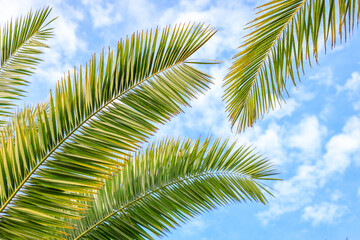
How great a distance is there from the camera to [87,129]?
2.46 metres

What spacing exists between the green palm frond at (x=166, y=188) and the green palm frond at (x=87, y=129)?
3.63 ft

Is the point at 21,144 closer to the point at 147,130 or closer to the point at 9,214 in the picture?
the point at 9,214

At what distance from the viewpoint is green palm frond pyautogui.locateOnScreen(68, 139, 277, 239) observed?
355cm

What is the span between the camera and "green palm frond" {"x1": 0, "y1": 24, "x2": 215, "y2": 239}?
7.62 ft

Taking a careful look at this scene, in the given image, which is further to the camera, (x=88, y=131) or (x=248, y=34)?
(x=248, y=34)

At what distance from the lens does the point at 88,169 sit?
7.84 feet

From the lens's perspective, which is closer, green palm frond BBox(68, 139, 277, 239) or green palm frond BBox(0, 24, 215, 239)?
green palm frond BBox(0, 24, 215, 239)

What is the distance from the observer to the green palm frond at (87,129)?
232cm

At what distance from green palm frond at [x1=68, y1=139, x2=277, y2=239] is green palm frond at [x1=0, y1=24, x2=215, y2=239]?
111cm

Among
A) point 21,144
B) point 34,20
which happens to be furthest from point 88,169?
point 34,20

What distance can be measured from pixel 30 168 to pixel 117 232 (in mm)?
1368

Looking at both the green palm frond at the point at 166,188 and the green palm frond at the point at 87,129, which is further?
the green palm frond at the point at 166,188

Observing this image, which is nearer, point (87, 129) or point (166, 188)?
point (87, 129)

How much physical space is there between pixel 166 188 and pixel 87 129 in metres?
1.52
